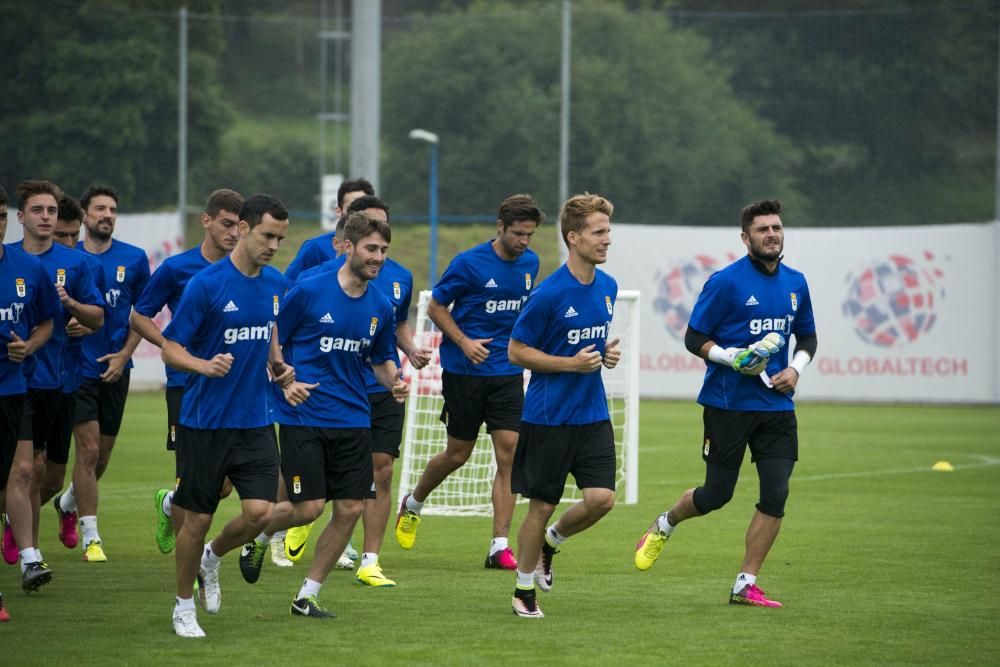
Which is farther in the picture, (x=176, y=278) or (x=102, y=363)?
(x=102, y=363)

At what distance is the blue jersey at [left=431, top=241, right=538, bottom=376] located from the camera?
10.6 meters

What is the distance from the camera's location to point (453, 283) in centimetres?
1061

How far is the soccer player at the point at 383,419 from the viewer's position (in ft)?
30.8

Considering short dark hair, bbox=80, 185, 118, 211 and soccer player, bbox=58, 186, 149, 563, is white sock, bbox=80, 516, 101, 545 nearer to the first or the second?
soccer player, bbox=58, 186, 149, 563

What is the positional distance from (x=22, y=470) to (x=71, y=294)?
1.16m

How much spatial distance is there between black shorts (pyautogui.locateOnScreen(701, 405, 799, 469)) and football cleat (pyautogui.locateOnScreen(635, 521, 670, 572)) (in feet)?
2.32

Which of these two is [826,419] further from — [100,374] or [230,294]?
[230,294]

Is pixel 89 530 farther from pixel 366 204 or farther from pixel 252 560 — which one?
pixel 366 204

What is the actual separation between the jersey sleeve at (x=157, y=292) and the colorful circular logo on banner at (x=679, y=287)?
16.7 meters

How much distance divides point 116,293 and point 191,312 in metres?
3.44

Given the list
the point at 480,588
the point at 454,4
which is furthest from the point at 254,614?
the point at 454,4

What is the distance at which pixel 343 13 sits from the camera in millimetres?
42875

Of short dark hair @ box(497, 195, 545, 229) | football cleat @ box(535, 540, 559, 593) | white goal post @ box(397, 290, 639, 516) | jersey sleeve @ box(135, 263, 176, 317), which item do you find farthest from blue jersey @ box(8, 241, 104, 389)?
white goal post @ box(397, 290, 639, 516)

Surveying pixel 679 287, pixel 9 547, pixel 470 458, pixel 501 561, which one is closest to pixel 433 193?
pixel 679 287
